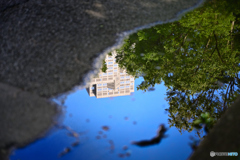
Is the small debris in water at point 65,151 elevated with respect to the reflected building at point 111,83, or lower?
lower

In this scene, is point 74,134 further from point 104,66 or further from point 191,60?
point 191,60

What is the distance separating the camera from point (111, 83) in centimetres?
309

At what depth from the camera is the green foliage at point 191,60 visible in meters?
2.83

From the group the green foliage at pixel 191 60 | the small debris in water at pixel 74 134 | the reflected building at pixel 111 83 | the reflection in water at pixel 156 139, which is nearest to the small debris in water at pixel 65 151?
the small debris in water at pixel 74 134

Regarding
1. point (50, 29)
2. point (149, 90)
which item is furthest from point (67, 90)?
point (50, 29)

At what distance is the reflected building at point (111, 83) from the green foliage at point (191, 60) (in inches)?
3.8

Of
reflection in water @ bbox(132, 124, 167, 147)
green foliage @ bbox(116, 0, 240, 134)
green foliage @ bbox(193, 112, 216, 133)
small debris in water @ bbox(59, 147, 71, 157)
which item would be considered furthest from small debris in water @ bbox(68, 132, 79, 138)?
green foliage @ bbox(193, 112, 216, 133)

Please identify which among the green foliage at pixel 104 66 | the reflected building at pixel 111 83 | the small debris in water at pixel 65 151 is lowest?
the small debris in water at pixel 65 151

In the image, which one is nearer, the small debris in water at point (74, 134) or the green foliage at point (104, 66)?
the small debris in water at point (74, 134)

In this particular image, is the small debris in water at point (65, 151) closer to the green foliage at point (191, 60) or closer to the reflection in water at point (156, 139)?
the reflection in water at point (156, 139)

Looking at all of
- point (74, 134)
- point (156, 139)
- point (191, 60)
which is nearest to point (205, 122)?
point (156, 139)

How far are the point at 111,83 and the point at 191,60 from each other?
3.52 feet

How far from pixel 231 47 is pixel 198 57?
0.54 meters

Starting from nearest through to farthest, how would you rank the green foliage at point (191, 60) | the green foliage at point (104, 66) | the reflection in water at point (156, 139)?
the reflection in water at point (156, 139)
the green foliage at point (191, 60)
the green foliage at point (104, 66)
